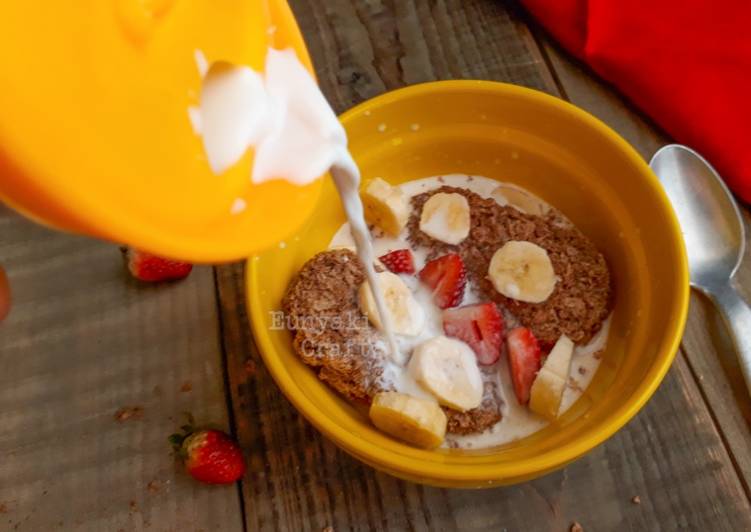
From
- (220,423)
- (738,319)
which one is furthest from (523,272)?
(220,423)

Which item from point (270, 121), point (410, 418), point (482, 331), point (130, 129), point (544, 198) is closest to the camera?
point (130, 129)

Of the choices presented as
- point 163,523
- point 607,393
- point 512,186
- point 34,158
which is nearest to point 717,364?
point 607,393

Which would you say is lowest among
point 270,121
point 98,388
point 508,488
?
point 508,488

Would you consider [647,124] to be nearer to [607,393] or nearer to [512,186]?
[512,186]

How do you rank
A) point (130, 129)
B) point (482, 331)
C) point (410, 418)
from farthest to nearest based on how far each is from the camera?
point (482, 331) → point (410, 418) → point (130, 129)

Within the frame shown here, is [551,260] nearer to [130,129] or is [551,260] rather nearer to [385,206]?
[385,206]

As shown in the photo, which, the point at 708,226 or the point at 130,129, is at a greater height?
the point at 130,129

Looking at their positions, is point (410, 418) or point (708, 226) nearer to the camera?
point (410, 418)
